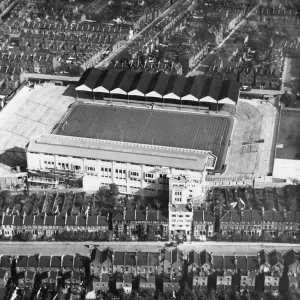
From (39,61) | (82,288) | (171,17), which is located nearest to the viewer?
(82,288)

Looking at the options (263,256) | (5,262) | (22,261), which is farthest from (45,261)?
(263,256)

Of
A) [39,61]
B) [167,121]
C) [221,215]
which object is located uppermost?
[39,61]

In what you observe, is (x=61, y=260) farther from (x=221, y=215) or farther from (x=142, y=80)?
(x=142, y=80)

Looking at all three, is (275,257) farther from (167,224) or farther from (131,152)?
(131,152)

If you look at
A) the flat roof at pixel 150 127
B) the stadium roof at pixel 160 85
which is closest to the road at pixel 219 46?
the stadium roof at pixel 160 85

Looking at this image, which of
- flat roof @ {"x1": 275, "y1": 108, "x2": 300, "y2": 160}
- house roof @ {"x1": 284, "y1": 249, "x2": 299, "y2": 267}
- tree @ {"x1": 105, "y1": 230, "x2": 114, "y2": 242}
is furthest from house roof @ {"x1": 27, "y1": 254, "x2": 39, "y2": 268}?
flat roof @ {"x1": 275, "y1": 108, "x2": 300, "y2": 160}

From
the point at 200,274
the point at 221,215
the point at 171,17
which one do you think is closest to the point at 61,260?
the point at 200,274
